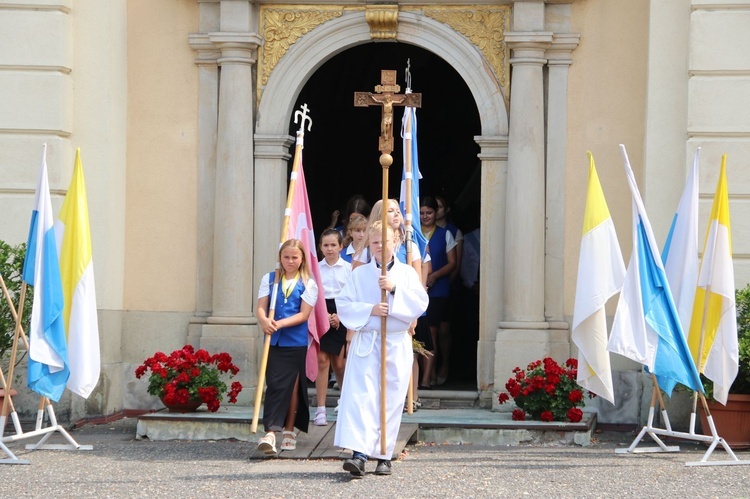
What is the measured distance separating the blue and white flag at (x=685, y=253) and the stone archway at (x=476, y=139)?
197cm

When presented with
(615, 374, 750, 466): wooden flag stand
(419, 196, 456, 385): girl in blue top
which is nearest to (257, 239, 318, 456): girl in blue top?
(615, 374, 750, 466): wooden flag stand

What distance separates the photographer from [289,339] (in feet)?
30.8

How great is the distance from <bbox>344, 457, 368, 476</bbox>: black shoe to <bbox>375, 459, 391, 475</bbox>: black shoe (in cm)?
15

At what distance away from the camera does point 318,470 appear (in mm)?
8594

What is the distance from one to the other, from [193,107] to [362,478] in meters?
4.60

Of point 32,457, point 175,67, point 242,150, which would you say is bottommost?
point 32,457

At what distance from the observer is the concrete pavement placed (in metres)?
7.85

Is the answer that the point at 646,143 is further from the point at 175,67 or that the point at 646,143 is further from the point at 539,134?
the point at 175,67

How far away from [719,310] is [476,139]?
2.75m

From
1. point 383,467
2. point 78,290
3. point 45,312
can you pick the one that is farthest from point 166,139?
point 383,467

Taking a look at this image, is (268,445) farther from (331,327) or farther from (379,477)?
(331,327)

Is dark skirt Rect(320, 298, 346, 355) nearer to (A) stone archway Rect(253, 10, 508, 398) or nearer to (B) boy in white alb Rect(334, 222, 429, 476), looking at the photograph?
(A) stone archway Rect(253, 10, 508, 398)

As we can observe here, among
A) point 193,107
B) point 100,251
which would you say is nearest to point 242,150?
point 193,107

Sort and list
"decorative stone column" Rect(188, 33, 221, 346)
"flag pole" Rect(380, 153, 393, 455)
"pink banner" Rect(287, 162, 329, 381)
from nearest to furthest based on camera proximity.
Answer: "flag pole" Rect(380, 153, 393, 455) < "pink banner" Rect(287, 162, 329, 381) < "decorative stone column" Rect(188, 33, 221, 346)
